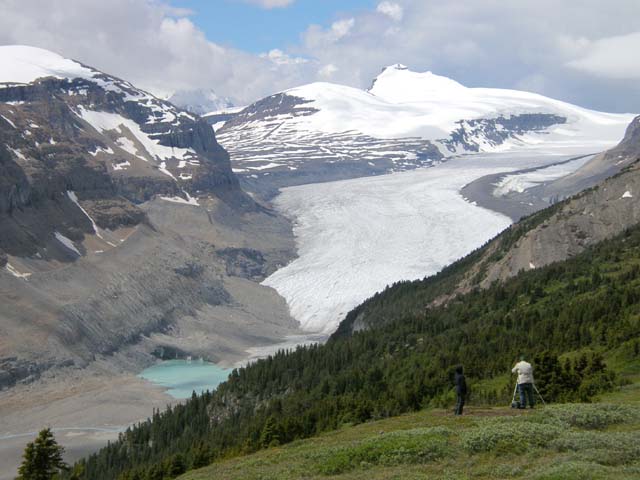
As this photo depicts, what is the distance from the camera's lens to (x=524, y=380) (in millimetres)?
29828

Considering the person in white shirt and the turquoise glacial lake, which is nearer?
the person in white shirt

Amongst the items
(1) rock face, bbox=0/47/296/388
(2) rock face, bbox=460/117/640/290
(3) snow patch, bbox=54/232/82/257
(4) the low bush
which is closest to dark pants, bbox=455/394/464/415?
(4) the low bush

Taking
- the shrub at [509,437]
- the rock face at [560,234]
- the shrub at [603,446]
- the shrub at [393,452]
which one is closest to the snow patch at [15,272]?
the rock face at [560,234]

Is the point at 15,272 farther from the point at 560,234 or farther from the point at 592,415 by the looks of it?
the point at 592,415

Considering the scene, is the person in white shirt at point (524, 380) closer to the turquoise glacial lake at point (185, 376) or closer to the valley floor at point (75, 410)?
the valley floor at point (75, 410)

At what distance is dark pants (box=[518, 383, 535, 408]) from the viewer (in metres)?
30.2

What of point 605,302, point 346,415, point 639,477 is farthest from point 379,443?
point 605,302

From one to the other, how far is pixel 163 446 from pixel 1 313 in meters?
60.3

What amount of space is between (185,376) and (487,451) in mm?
117130

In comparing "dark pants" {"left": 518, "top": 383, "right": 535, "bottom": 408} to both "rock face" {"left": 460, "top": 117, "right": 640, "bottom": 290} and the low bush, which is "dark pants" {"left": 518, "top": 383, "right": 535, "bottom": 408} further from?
"rock face" {"left": 460, "top": 117, "right": 640, "bottom": 290}

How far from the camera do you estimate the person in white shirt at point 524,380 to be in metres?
29.5

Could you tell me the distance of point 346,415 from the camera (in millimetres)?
48375

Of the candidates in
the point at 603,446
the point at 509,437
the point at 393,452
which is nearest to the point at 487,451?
the point at 509,437

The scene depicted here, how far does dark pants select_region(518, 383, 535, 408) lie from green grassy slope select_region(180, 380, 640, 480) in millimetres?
729
